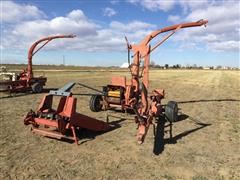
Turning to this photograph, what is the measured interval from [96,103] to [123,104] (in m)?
1.34

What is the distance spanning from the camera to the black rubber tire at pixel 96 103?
43.0 ft

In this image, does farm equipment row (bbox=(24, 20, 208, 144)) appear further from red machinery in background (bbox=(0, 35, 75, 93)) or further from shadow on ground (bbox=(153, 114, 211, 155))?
red machinery in background (bbox=(0, 35, 75, 93))

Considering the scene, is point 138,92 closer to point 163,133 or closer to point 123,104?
point 123,104

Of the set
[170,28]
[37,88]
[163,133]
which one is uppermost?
[170,28]

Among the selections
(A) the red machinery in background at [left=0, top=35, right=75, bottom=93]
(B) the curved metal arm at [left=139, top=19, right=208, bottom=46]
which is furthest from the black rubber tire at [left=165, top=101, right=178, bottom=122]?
(A) the red machinery in background at [left=0, top=35, right=75, bottom=93]

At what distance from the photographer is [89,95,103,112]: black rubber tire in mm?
13109

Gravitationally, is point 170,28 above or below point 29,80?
above

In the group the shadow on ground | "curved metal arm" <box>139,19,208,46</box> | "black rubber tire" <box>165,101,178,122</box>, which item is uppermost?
"curved metal arm" <box>139,19,208,46</box>

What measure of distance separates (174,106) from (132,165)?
488cm

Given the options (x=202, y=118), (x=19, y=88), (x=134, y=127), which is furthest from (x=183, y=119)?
(x=19, y=88)

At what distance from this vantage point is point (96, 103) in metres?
13.2

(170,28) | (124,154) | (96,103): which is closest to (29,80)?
(96,103)

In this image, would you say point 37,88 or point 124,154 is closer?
point 124,154

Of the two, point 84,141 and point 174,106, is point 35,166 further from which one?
point 174,106
